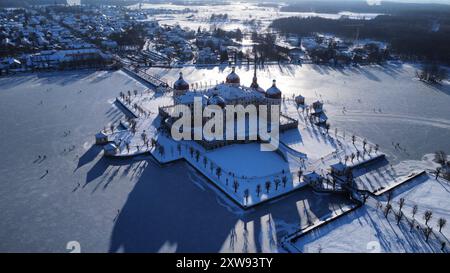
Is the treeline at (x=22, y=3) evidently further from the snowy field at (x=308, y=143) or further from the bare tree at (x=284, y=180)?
the bare tree at (x=284, y=180)

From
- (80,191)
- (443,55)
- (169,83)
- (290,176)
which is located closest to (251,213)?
(290,176)

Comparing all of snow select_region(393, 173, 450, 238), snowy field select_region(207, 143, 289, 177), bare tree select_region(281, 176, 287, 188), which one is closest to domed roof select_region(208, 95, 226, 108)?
snowy field select_region(207, 143, 289, 177)

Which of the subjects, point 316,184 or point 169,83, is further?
point 169,83

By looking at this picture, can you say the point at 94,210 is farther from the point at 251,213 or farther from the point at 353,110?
the point at 353,110

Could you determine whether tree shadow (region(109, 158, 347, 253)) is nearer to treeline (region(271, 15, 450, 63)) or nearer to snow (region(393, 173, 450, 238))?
snow (region(393, 173, 450, 238))

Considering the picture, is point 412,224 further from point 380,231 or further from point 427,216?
point 380,231

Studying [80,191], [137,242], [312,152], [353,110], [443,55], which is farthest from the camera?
[443,55]

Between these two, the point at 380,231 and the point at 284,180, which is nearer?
the point at 380,231

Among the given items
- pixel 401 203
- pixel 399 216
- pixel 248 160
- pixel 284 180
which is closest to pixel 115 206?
pixel 248 160
